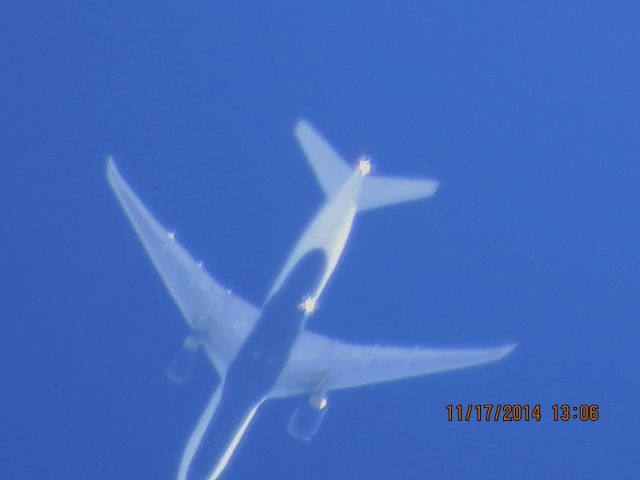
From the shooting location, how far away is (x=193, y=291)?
25.7 meters

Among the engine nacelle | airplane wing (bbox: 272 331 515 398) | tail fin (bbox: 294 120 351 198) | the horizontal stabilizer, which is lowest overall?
the engine nacelle

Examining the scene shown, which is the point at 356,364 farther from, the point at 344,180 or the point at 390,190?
the point at 344,180

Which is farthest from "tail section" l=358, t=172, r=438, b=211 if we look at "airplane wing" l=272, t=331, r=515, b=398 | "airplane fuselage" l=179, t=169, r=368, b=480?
"airplane wing" l=272, t=331, r=515, b=398

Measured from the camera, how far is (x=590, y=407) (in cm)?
3862

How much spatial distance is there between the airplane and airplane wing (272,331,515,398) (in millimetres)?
27

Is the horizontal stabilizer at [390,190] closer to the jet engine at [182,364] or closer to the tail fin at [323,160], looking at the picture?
the tail fin at [323,160]

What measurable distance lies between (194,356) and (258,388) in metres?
1.86

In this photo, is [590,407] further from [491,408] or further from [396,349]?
[396,349]

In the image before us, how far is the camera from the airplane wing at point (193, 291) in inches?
998

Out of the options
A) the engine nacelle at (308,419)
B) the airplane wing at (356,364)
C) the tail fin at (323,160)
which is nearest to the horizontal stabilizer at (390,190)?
the tail fin at (323,160)

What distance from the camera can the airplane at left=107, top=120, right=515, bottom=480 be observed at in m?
24.2

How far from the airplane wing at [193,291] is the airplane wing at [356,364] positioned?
62.8 inches

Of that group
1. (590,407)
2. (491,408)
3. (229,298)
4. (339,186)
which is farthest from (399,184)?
(590,407)

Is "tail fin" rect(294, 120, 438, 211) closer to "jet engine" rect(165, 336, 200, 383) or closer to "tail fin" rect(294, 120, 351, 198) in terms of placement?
"tail fin" rect(294, 120, 351, 198)
